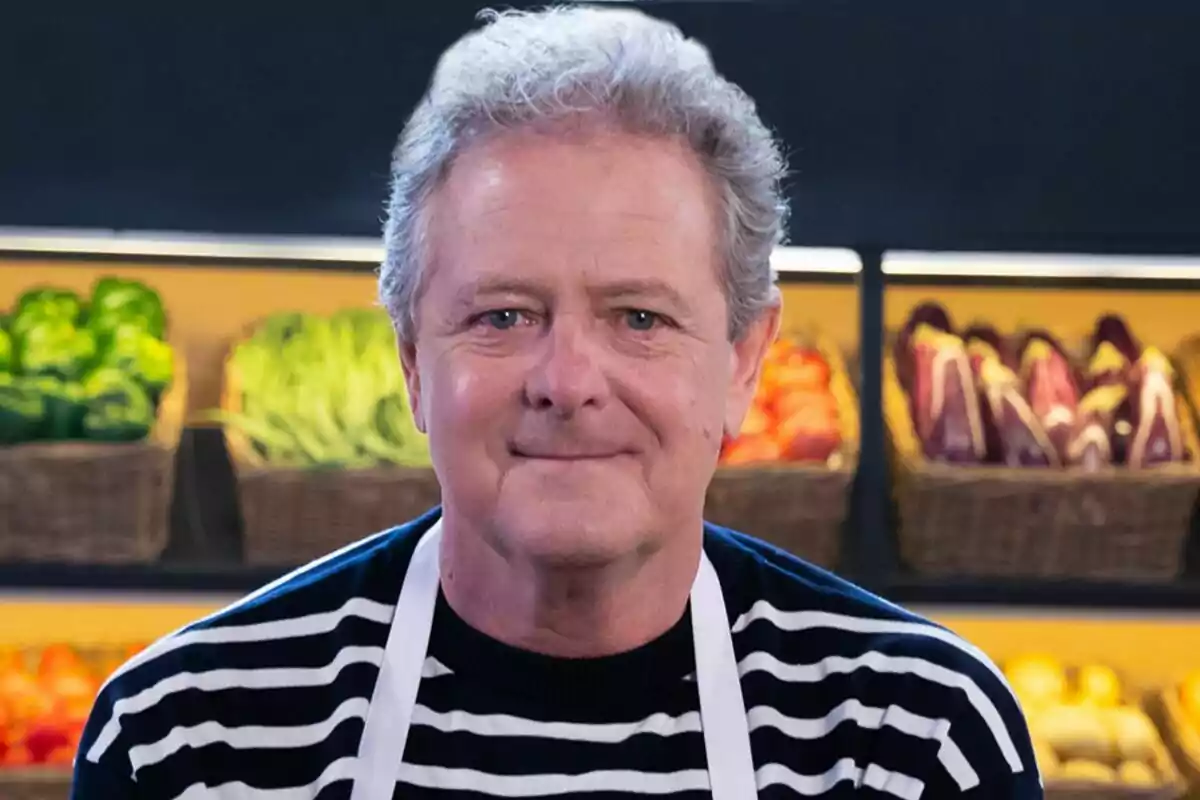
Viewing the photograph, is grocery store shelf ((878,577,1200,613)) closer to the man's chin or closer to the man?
the man

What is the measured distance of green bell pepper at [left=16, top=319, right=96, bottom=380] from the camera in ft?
7.96

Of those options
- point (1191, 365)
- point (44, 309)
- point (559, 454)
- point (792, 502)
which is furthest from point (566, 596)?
point (1191, 365)

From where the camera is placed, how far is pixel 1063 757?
2.48m

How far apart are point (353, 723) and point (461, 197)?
467mm

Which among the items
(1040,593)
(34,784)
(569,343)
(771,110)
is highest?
(771,110)

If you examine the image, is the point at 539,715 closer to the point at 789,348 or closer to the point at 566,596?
the point at 566,596

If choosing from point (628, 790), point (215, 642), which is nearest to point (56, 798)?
point (215, 642)

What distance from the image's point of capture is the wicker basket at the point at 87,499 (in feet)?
7.66

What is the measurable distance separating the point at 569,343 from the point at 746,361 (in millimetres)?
233

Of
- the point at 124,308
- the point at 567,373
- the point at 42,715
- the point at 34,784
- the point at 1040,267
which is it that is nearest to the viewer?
the point at 567,373

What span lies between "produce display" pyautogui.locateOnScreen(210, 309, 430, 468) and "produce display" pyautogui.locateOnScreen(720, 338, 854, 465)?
0.53 meters

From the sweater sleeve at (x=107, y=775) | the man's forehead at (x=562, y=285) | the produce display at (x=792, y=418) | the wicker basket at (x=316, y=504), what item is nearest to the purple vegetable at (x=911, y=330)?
the produce display at (x=792, y=418)

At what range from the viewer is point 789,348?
2625mm

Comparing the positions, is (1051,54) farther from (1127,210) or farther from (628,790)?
(628,790)
